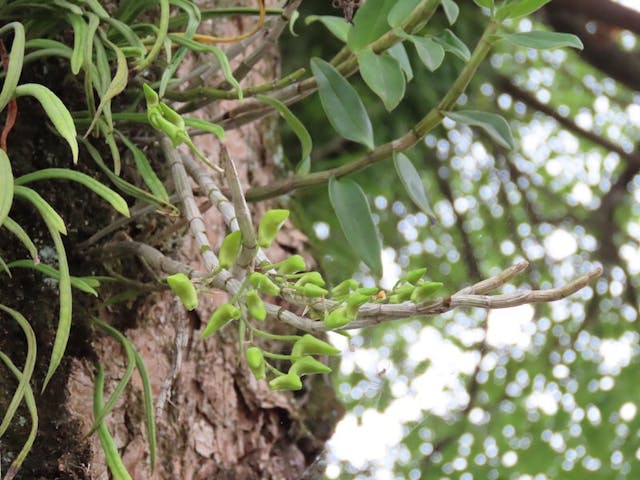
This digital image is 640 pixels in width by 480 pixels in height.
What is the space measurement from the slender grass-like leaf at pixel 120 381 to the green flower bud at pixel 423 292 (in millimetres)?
241

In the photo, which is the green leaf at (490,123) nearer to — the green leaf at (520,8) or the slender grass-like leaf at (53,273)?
the green leaf at (520,8)

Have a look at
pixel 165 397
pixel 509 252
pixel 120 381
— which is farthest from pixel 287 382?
pixel 509 252

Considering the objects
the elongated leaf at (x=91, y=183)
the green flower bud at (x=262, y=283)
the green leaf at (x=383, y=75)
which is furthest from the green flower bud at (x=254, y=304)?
the green leaf at (x=383, y=75)

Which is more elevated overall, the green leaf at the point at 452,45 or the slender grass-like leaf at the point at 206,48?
the slender grass-like leaf at the point at 206,48

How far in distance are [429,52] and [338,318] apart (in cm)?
27

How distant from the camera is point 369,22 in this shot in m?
0.59

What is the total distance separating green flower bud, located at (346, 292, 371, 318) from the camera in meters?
0.39

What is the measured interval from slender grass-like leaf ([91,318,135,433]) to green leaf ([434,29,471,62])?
309mm

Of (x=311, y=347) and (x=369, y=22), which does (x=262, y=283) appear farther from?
(x=369, y=22)

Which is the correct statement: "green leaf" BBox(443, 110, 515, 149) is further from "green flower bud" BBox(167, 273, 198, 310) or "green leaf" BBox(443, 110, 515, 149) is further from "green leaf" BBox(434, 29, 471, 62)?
"green flower bud" BBox(167, 273, 198, 310)

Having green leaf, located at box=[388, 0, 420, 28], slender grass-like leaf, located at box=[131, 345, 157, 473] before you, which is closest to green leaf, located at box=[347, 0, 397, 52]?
green leaf, located at box=[388, 0, 420, 28]

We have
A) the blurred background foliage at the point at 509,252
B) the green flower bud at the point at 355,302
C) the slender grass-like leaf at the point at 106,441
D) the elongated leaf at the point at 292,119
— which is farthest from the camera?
the blurred background foliage at the point at 509,252

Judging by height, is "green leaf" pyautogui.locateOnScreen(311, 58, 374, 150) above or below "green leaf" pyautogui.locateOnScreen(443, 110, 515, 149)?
above

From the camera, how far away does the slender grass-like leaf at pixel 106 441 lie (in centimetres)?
52
